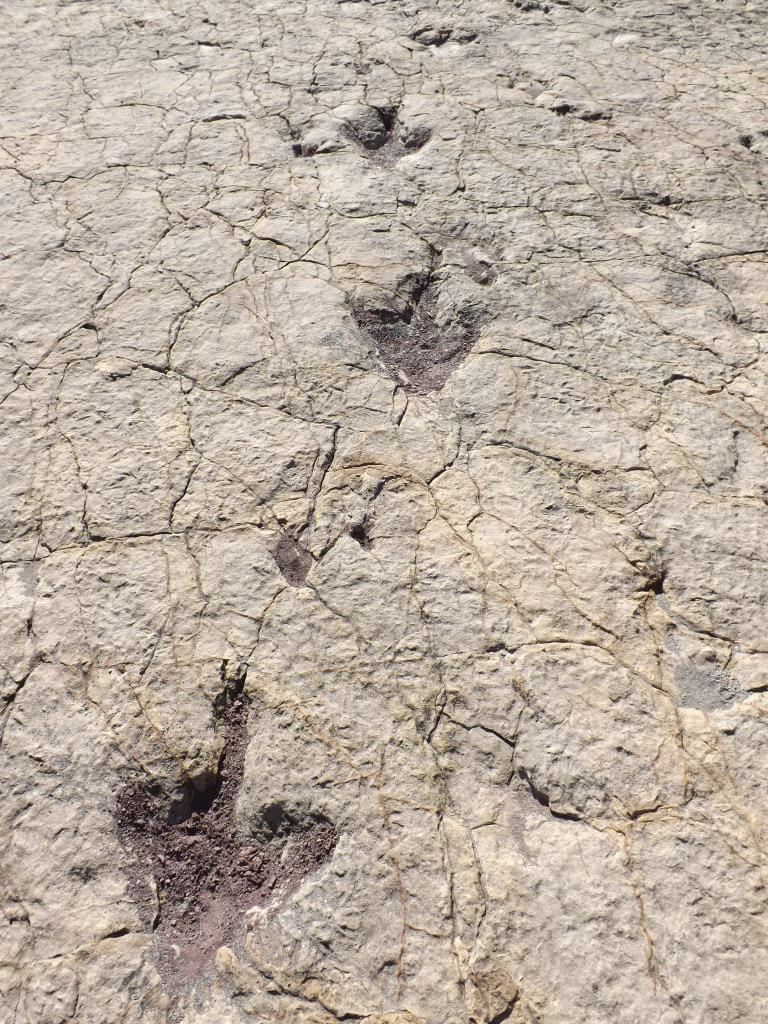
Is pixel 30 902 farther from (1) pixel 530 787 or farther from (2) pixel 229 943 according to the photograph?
(1) pixel 530 787

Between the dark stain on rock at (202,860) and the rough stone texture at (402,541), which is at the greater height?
the rough stone texture at (402,541)

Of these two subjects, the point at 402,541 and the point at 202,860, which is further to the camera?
the point at 402,541

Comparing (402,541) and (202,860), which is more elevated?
(402,541)

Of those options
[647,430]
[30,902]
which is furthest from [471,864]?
[647,430]

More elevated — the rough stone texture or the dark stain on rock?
the rough stone texture
